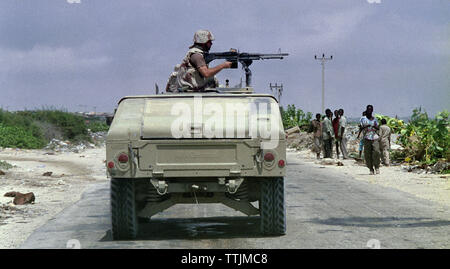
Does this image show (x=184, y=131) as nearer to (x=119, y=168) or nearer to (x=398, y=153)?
(x=119, y=168)

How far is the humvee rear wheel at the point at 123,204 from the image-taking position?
915 cm

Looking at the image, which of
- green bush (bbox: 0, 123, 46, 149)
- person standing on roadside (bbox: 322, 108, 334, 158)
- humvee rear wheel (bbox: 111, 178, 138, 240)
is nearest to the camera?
humvee rear wheel (bbox: 111, 178, 138, 240)

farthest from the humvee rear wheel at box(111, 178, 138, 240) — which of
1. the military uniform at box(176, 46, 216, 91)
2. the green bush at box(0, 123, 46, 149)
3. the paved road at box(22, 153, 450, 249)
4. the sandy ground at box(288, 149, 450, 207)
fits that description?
the green bush at box(0, 123, 46, 149)

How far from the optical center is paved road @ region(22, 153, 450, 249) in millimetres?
8953

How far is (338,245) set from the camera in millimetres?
8688

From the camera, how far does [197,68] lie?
10.5 meters

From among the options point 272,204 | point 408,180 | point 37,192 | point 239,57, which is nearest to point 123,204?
point 272,204

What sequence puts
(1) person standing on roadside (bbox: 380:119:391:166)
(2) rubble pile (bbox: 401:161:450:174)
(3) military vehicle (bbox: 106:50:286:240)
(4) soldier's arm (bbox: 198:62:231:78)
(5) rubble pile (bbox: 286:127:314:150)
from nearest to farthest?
(3) military vehicle (bbox: 106:50:286:240) → (4) soldier's arm (bbox: 198:62:231:78) → (2) rubble pile (bbox: 401:161:450:174) → (1) person standing on roadside (bbox: 380:119:391:166) → (5) rubble pile (bbox: 286:127:314:150)

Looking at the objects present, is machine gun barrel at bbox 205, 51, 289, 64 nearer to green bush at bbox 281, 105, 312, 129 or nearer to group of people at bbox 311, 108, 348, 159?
group of people at bbox 311, 108, 348, 159

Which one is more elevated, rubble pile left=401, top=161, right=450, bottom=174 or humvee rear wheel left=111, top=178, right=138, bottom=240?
humvee rear wheel left=111, top=178, right=138, bottom=240

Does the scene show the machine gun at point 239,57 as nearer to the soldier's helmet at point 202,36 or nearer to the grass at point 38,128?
the soldier's helmet at point 202,36

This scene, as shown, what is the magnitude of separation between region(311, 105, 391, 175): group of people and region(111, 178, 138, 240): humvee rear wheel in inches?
500

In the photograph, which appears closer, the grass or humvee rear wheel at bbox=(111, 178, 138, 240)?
humvee rear wheel at bbox=(111, 178, 138, 240)
